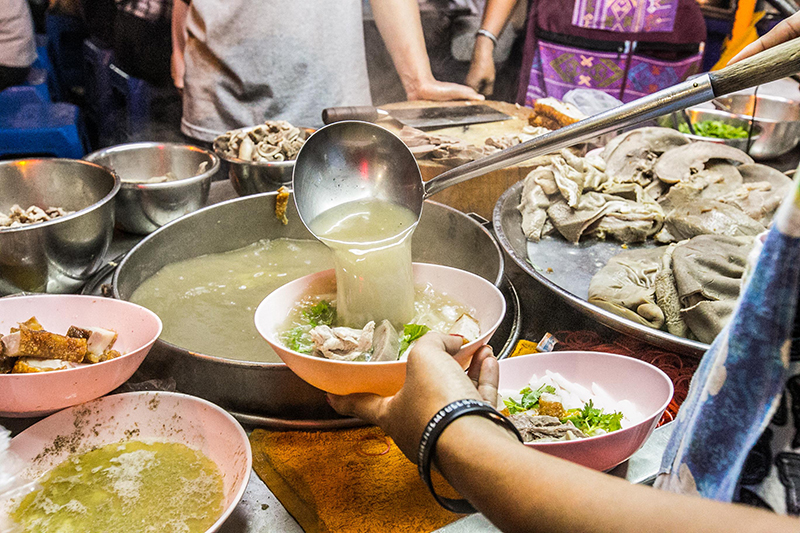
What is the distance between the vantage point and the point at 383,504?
116 centimetres

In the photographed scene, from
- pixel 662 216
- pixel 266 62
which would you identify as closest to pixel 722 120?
pixel 662 216

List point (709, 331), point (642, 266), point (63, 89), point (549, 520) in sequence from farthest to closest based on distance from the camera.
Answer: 1. point (63, 89)
2. point (642, 266)
3. point (709, 331)
4. point (549, 520)

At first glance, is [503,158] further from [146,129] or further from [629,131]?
[146,129]

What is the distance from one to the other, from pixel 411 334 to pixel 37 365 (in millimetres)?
839

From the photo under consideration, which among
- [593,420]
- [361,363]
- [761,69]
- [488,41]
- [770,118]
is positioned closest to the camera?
[761,69]

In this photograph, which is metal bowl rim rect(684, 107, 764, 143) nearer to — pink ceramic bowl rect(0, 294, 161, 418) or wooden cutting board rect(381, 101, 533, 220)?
wooden cutting board rect(381, 101, 533, 220)

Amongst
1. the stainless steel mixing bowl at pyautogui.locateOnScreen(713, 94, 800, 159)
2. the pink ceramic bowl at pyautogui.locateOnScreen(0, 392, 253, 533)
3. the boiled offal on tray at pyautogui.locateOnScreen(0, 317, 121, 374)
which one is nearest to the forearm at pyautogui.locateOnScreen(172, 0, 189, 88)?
the boiled offal on tray at pyautogui.locateOnScreen(0, 317, 121, 374)

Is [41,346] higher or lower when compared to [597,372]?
higher

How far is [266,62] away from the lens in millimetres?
3193

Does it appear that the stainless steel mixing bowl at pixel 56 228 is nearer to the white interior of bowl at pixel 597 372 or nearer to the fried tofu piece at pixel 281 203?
the fried tofu piece at pixel 281 203

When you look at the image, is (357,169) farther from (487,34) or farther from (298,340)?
(487,34)

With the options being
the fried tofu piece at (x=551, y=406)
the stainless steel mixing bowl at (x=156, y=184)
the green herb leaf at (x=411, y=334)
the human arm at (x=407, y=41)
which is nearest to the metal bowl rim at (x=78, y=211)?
the stainless steel mixing bowl at (x=156, y=184)

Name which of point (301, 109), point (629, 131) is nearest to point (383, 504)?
point (629, 131)

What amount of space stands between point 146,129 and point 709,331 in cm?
487
